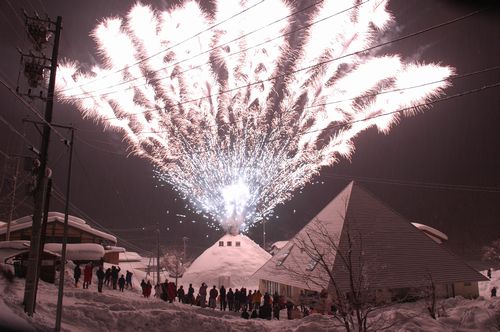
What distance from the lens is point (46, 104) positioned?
1681 centimetres

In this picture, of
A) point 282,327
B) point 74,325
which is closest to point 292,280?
point 282,327

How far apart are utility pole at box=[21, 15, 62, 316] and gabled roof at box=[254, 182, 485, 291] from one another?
46.0 ft

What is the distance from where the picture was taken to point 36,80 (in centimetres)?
1705

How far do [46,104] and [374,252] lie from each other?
20.4 m

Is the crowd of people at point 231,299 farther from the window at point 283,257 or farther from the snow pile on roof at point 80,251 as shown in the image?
the snow pile on roof at point 80,251

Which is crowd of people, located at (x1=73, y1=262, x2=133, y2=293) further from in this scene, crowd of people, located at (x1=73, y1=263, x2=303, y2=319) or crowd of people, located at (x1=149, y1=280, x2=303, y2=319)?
crowd of people, located at (x1=149, y1=280, x2=303, y2=319)

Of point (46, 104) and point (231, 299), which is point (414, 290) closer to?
point (231, 299)

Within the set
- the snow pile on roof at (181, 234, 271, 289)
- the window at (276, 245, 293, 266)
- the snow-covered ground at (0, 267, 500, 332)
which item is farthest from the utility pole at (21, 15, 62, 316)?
the snow pile on roof at (181, 234, 271, 289)

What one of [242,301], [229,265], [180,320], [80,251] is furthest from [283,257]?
[80,251]

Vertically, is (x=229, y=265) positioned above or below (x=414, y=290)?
above

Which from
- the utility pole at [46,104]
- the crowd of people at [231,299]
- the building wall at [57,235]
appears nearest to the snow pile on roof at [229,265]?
the building wall at [57,235]

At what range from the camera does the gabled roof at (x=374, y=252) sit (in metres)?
23.9

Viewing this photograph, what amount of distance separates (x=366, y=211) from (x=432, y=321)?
11.4m

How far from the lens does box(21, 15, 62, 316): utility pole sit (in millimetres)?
14914
